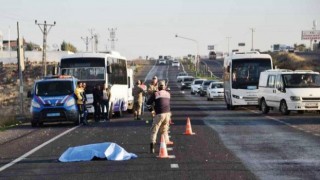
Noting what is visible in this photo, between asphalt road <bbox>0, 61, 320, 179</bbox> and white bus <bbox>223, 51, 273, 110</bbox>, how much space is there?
1005 centimetres

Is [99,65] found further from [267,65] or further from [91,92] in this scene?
[267,65]

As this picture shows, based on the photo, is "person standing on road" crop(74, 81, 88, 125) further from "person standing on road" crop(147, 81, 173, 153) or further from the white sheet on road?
the white sheet on road

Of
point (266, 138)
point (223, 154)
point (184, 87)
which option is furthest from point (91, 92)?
point (184, 87)

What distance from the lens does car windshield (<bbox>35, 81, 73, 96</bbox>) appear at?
2770 cm

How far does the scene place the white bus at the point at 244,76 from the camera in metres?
36.3

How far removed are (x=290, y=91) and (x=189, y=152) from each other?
48.2 ft

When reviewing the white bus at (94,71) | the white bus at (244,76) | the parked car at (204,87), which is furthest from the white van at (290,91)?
the parked car at (204,87)

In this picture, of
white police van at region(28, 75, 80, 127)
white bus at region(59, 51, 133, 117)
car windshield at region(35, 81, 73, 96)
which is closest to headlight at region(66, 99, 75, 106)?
white police van at region(28, 75, 80, 127)

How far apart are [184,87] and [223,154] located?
65.9 metres

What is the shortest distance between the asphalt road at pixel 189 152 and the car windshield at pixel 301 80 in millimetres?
4656

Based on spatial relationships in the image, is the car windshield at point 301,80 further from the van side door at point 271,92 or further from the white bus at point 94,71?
the white bus at point 94,71

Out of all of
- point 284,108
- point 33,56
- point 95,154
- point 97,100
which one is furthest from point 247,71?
point 33,56

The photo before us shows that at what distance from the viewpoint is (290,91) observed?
97.5 feet

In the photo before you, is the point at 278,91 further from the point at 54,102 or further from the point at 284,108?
the point at 54,102
